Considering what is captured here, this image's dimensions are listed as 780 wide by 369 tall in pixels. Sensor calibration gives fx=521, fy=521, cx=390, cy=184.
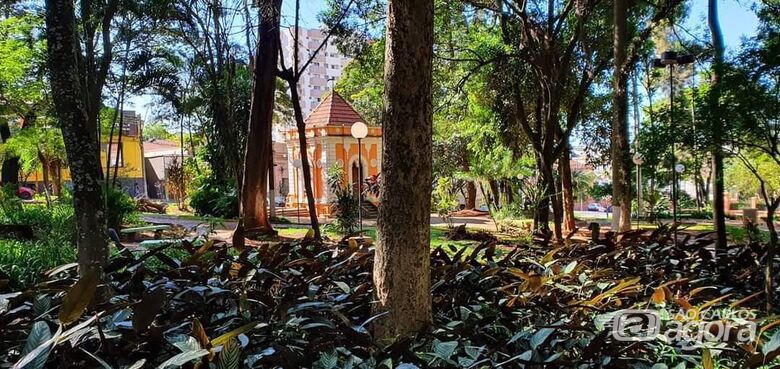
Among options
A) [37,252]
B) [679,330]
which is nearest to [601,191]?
[37,252]

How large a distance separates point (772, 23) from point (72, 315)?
496 centimetres

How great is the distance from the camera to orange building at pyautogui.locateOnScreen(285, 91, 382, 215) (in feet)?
62.1

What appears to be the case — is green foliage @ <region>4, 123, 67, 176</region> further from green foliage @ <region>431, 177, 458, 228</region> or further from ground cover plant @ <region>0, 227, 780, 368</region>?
ground cover plant @ <region>0, 227, 780, 368</region>

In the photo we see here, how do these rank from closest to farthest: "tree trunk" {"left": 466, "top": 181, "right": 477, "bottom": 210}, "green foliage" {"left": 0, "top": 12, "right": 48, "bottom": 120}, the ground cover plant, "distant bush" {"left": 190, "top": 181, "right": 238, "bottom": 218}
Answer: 1. the ground cover plant
2. "green foliage" {"left": 0, "top": 12, "right": 48, "bottom": 120}
3. "distant bush" {"left": 190, "top": 181, "right": 238, "bottom": 218}
4. "tree trunk" {"left": 466, "top": 181, "right": 477, "bottom": 210}

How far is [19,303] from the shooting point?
166 centimetres

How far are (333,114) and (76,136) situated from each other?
1696 centimetres

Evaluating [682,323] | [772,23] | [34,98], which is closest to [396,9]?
[682,323]

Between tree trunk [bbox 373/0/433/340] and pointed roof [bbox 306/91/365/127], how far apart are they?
16972 millimetres

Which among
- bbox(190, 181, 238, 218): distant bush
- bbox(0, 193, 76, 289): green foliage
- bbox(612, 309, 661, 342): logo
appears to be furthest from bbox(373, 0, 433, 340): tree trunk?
bbox(190, 181, 238, 218): distant bush

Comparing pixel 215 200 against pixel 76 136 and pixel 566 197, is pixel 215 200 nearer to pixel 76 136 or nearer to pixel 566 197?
pixel 566 197

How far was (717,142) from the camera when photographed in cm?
363

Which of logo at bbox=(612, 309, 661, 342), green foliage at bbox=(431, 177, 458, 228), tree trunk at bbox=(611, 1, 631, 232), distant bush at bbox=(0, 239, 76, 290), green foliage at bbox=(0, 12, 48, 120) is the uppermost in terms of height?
green foliage at bbox=(0, 12, 48, 120)

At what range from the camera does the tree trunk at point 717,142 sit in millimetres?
3547

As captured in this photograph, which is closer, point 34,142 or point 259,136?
point 259,136
